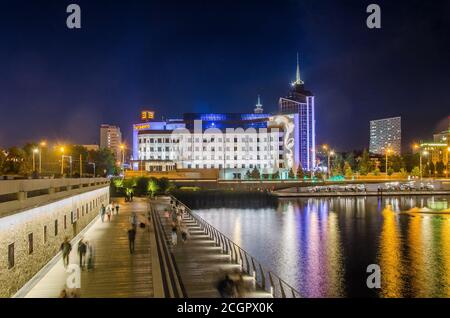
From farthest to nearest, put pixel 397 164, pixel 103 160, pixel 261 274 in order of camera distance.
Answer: pixel 397 164, pixel 103 160, pixel 261 274

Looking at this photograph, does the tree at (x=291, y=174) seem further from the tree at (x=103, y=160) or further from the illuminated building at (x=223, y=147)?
the tree at (x=103, y=160)

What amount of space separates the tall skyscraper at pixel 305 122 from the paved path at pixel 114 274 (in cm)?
13592

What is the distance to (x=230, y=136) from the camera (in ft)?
489

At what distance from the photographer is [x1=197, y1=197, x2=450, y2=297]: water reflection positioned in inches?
1188

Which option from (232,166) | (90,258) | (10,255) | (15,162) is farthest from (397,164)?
(10,255)

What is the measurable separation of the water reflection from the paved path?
32.3 feet

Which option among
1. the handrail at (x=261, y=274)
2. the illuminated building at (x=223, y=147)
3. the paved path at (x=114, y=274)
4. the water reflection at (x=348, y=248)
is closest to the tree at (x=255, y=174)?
the illuminated building at (x=223, y=147)

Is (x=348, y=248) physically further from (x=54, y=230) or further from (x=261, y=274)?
(x=54, y=230)

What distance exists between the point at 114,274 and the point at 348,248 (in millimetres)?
26844

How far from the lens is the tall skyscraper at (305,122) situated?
167 meters

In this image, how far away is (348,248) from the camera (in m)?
43.4
